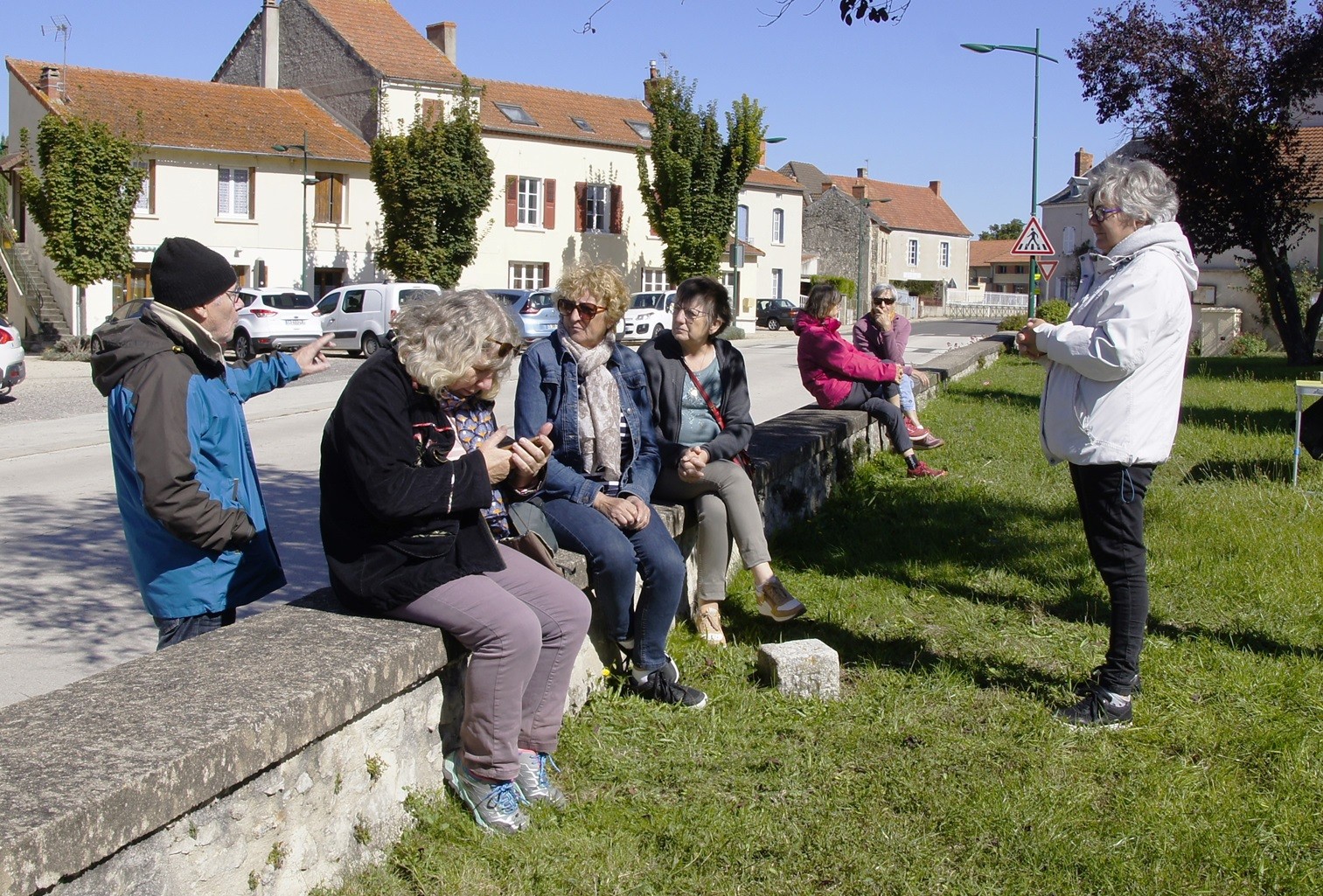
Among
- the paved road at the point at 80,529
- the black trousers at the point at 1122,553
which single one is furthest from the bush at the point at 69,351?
the black trousers at the point at 1122,553

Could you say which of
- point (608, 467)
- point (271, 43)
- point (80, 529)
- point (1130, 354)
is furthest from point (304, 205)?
point (1130, 354)

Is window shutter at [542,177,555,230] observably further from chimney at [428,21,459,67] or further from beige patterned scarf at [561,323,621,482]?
beige patterned scarf at [561,323,621,482]

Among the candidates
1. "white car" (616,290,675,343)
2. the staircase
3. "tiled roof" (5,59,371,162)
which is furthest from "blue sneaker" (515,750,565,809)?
"tiled roof" (5,59,371,162)

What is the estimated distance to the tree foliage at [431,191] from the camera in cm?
3684

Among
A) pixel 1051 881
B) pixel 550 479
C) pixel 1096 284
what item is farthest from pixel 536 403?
pixel 1051 881

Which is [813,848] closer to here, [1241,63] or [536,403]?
[536,403]

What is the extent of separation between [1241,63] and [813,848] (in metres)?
23.0

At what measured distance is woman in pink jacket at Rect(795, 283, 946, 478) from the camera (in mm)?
8945

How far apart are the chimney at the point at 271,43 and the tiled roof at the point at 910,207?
148 feet

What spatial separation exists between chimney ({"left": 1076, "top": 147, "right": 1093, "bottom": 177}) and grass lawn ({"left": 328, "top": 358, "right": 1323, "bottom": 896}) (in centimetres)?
8475

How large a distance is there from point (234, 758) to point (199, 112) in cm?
3875

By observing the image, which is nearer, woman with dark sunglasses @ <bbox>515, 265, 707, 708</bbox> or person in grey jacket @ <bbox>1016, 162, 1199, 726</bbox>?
person in grey jacket @ <bbox>1016, 162, 1199, 726</bbox>

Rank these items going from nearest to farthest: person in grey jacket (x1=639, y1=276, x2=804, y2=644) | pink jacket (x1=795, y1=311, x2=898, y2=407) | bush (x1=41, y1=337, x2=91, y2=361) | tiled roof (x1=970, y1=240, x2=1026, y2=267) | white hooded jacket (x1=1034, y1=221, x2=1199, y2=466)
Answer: white hooded jacket (x1=1034, y1=221, x2=1199, y2=466), person in grey jacket (x1=639, y1=276, x2=804, y2=644), pink jacket (x1=795, y1=311, x2=898, y2=407), bush (x1=41, y1=337, x2=91, y2=361), tiled roof (x1=970, y1=240, x2=1026, y2=267)

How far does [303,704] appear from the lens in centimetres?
273
